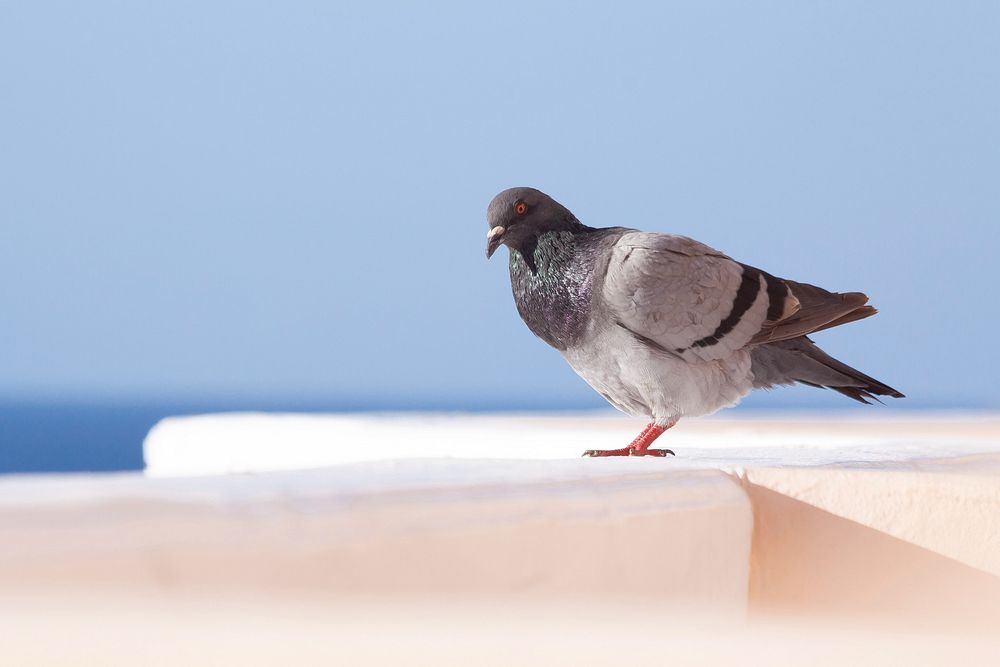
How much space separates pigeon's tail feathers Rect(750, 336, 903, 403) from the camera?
9.62ft

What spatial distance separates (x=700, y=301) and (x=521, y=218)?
503 millimetres

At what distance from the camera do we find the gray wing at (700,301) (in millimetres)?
2680

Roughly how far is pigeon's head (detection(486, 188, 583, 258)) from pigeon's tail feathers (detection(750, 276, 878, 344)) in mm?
597

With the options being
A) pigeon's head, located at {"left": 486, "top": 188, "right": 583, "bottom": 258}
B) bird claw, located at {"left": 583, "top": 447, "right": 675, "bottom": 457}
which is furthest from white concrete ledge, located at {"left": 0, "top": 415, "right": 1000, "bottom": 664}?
pigeon's head, located at {"left": 486, "top": 188, "right": 583, "bottom": 258}

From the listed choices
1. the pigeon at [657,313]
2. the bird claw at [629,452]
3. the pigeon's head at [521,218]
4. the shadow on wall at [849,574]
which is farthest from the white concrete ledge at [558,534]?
the pigeon's head at [521,218]

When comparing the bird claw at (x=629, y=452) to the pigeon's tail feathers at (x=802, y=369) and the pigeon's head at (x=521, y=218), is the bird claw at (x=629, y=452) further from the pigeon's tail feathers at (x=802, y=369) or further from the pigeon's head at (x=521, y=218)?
the pigeon's head at (x=521, y=218)

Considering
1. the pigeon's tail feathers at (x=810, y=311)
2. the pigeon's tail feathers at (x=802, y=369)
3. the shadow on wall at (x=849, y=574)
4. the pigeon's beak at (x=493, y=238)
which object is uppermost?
the pigeon's beak at (x=493, y=238)

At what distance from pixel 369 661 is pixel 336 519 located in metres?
0.47

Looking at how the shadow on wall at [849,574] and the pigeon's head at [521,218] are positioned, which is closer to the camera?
the shadow on wall at [849,574]

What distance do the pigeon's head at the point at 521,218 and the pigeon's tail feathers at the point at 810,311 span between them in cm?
60

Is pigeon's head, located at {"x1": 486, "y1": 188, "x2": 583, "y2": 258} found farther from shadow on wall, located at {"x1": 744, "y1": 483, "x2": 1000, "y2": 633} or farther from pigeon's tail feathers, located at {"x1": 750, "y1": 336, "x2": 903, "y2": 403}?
shadow on wall, located at {"x1": 744, "y1": 483, "x2": 1000, "y2": 633}

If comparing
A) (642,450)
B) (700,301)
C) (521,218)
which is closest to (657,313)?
(700,301)

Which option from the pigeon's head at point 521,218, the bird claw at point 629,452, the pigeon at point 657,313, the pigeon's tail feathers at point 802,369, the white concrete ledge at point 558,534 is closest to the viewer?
the white concrete ledge at point 558,534

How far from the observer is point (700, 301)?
274 centimetres
